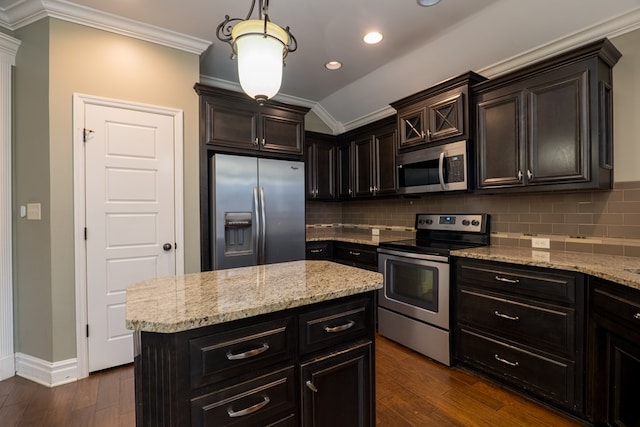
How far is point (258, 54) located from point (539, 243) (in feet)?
8.29

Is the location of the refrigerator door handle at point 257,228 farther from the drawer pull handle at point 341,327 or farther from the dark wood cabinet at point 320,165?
the drawer pull handle at point 341,327

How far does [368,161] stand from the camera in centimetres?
381

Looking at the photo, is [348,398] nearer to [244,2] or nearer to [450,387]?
[450,387]

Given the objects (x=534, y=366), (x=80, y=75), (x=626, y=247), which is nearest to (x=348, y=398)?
(x=534, y=366)

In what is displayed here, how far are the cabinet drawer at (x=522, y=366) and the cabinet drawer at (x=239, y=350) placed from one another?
173cm

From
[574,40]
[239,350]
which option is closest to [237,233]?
[239,350]

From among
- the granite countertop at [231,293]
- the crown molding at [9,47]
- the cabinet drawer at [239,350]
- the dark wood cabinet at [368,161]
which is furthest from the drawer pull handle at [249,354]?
the crown molding at [9,47]

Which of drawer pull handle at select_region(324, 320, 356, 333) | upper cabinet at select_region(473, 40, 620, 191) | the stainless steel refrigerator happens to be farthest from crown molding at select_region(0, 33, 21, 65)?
upper cabinet at select_region(473, 40, 620, 191)

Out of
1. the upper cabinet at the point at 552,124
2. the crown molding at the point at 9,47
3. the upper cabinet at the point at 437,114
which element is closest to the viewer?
the upper cabinet at the point at 552,124

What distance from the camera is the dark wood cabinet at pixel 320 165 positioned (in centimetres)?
406

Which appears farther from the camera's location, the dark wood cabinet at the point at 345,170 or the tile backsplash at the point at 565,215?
the dark wood cabinet at the point at 345,170

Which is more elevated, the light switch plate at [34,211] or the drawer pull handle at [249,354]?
the light switch plate at [34,211]

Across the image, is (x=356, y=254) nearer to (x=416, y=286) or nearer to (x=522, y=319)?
(x=416, y=286)

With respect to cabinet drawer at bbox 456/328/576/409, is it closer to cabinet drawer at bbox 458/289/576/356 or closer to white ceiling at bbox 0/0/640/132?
cabinet drawer at bbox 458/289/576/356
